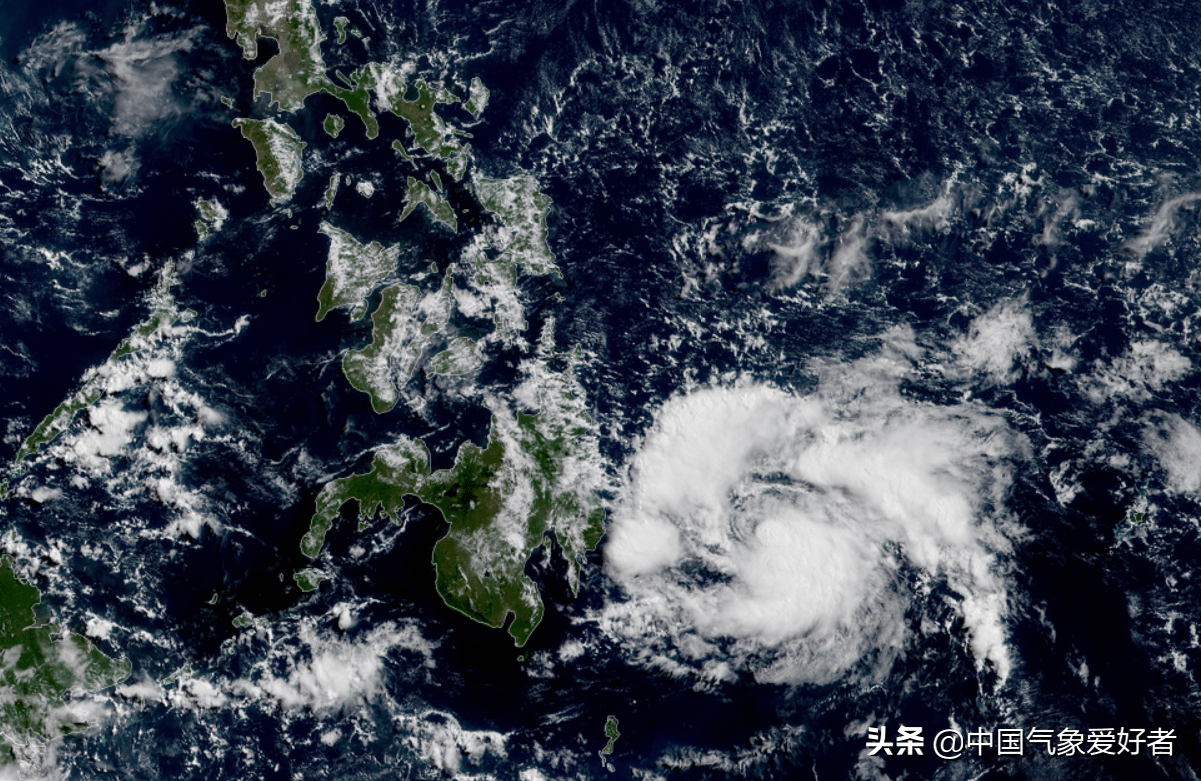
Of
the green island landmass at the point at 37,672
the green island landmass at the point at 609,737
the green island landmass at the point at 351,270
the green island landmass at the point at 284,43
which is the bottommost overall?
the green island landmass at the point at 609,737

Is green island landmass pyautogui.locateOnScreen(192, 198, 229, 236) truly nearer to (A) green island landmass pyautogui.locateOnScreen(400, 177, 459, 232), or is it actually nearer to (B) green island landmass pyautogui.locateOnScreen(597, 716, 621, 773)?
(A) green island landmass pyautogui.locateOnScreen(400, 177, 459, 232)

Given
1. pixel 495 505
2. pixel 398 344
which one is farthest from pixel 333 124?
pixel 495 505

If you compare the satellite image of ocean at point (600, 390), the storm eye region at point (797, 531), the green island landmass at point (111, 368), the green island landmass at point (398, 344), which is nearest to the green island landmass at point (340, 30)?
the satellite image of ocean at point (600, 390)

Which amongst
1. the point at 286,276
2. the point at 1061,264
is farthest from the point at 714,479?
the point at 286,276

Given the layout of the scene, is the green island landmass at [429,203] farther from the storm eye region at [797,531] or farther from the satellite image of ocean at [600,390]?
the storm eye region at [797,531]

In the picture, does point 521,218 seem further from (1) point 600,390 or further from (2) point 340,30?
(2) point 340,30

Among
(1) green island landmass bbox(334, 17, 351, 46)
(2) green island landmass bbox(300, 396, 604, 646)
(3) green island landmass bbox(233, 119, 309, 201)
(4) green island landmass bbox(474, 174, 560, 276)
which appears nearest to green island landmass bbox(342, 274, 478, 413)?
(2) green island landmass bbox(300, 396, 604, 646)
